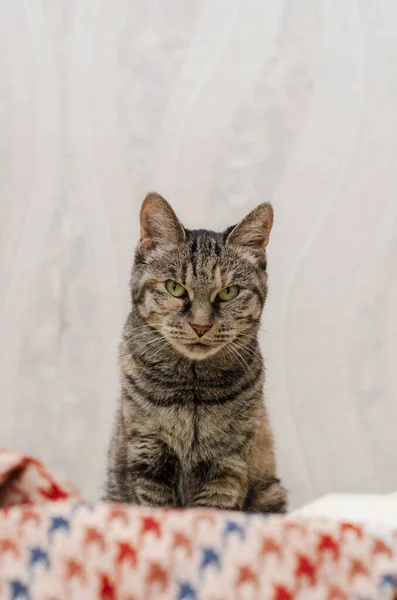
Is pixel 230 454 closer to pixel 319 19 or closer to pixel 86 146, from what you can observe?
pixel 86 146

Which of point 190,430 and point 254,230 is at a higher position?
point 254,230

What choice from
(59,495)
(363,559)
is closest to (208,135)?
(59,495)

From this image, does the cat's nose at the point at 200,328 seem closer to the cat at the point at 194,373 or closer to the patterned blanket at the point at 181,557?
the cat at the point at 194,373

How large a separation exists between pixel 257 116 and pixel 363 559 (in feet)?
4.06

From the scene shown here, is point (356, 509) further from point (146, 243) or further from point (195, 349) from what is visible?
point (146, 243)

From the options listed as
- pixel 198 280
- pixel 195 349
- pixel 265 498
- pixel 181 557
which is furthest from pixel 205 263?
pixel 181 557

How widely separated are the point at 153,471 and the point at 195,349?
0.23 m

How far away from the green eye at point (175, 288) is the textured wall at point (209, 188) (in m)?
0.52

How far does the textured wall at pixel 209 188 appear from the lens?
1640mm

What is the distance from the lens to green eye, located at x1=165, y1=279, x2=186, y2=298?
1.19m

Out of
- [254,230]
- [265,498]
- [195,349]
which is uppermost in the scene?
[254,230]

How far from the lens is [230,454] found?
45.3 inches

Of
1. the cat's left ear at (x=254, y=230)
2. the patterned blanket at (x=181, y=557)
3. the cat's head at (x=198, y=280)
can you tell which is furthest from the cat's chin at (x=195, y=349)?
the patterned blanket at (x=181, y=557)

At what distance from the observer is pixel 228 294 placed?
120 cm
